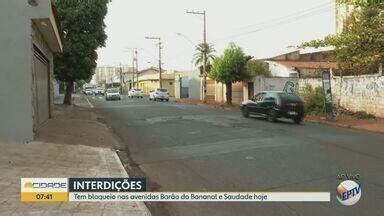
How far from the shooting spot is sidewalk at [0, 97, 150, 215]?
6.95 m

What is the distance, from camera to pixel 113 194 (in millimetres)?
7473

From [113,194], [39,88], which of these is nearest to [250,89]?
[39,88]

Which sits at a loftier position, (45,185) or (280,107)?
(280,107)

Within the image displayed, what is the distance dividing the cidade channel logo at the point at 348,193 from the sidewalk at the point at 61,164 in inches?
124

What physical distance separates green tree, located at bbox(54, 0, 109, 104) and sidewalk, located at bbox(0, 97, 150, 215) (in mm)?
16236

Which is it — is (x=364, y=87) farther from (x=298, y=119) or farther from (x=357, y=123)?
(x=298, y=119)

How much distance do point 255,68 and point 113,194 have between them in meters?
34.5

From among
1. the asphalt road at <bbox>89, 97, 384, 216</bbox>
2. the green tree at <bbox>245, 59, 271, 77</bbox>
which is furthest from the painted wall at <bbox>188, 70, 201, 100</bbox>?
the asphalt road at <bbox>89, 97, 384, 216</bbox>

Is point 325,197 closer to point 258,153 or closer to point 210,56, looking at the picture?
point 258,153

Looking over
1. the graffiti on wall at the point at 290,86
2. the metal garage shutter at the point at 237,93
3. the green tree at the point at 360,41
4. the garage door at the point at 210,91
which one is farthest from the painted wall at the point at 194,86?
the green tree at the point at 360,41

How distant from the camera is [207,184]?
31.1ft

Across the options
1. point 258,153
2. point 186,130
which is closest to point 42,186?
point 258,153

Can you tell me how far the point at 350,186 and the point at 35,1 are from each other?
32.1 feet

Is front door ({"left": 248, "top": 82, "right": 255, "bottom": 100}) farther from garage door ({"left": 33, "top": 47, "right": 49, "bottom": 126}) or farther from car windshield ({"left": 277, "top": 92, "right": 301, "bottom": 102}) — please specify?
garage door ({"left": 33, "top": 47, "right": 49, "bottom": 126})
